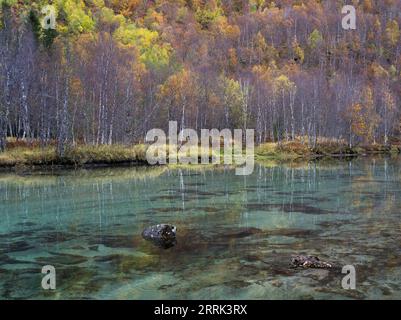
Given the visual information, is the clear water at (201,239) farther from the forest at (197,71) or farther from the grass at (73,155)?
the forest at (197,71)

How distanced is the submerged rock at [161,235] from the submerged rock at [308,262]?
11.9 feet

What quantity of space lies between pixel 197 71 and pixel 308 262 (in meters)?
79.8

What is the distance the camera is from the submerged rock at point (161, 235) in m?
14.3

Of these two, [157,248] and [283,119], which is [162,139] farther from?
[157,248]

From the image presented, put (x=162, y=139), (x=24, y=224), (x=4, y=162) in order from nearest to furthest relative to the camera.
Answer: (x=24, y=224)
(x=4, y=162)
(x=162, y=139)

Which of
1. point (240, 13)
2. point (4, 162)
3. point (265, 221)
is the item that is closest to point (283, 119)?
point (4, 162)

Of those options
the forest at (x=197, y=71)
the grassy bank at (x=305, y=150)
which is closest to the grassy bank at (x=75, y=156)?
the forest at (x=197, y=71)

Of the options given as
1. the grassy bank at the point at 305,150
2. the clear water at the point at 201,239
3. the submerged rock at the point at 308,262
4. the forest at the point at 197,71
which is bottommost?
the clear water at the point at 201,239

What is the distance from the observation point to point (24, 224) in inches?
691

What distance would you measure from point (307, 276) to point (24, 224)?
34.2ft

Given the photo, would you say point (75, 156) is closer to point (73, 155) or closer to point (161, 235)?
point (73, 155)

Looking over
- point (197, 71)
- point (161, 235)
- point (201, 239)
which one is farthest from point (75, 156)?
point (197, 71)

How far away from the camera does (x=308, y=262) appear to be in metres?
11.9
